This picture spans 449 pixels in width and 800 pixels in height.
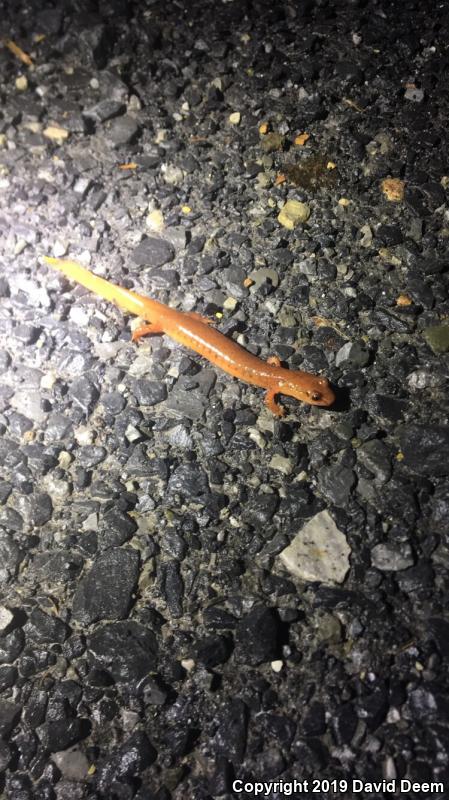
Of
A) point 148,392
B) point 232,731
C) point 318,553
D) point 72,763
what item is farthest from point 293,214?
point 72,763

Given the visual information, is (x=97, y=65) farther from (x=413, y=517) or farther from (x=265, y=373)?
(x=413, y=517)

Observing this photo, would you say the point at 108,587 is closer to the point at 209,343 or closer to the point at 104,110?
the point at 209,343

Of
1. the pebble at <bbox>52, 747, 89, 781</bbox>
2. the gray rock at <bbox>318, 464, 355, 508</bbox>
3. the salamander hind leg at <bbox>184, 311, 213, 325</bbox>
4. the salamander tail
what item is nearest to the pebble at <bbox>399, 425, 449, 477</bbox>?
the gray rock at <bbox>318, 464, 355, 508</bbox>

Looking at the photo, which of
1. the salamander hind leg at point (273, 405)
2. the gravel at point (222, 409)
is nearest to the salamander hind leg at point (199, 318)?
the gravel at point (222, 409)

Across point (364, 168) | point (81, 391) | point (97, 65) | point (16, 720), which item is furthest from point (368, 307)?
point (97, 65)

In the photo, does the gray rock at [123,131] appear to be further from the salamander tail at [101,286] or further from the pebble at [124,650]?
the pebble at [124,650]

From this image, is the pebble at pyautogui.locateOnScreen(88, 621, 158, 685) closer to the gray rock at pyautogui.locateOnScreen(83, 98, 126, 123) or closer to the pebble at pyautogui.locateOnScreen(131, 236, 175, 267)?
the pebble at pyautogui.locateOnScreen(131, 236, 175, 267)
